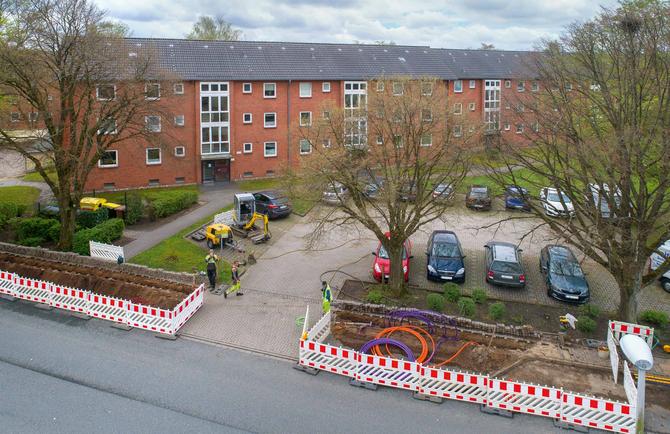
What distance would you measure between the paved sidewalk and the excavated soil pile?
11.1 feet

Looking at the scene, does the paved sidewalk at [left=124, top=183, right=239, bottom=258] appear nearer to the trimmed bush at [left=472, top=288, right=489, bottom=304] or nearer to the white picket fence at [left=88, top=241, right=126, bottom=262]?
the white picket fence at [left=88, top=241, right=126, bottom=262]

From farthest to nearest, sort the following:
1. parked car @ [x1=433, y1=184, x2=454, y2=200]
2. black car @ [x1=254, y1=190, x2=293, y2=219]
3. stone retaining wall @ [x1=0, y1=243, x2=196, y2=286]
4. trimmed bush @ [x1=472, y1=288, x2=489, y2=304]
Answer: black car @ [x1=254, y1=190, x2=293, y2=219] < stone retaining wall @ [x1=0, y1=243, x2=196, y2=286] < parked car @ [x1=433, y1=184, x2=454, y2=200] < trimmed bush @ [x1=472, y1=288, x2=489, y2=304]

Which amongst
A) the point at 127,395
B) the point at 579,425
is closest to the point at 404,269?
the point at 579,425

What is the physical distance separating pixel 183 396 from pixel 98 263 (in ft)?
37.3

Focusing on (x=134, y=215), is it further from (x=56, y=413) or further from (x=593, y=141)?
(x=593, y=141)

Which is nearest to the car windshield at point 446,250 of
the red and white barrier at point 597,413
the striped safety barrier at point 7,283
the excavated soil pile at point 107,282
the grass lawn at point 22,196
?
the excavated soil pile at point 107,282

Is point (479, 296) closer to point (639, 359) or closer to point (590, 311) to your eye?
point (590, 311)

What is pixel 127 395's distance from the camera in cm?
1452

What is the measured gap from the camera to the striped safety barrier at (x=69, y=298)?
63.8 feet

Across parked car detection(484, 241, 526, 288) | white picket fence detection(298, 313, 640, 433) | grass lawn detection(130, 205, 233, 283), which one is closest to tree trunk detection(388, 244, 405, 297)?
parked car detection(484, 241, 526, 288)

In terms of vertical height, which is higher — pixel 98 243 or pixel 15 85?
pixel 15 85

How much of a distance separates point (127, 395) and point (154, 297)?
19.9ft

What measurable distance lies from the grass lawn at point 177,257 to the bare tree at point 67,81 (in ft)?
13.5

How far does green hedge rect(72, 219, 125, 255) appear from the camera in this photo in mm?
25516
